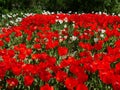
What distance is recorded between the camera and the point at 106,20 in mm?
11422

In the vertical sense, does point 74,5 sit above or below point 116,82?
below

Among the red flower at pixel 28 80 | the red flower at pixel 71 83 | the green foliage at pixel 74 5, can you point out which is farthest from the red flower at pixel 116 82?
the green foliage at pixel 74 5

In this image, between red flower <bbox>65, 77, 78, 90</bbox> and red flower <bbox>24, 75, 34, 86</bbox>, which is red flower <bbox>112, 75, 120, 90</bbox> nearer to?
red flower <bbox>65, 77, 78, 90</bbox>

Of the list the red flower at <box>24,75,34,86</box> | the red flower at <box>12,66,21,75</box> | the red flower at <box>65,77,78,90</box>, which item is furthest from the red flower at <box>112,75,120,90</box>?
the red flower at <box>12,66,21,75</box>

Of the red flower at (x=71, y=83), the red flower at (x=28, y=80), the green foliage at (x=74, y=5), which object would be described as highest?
the red flower at (x=71, y=83)

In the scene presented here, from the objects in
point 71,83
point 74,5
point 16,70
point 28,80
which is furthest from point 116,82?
point 74,5

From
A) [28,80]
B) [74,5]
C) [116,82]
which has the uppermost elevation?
[116,82]

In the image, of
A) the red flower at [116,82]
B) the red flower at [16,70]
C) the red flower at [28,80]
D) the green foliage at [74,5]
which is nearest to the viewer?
the red flower at [116,82]

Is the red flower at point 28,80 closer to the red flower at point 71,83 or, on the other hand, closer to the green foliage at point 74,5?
the red flower at point 71,83

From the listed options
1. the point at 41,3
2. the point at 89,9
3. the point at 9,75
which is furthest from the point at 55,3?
the point at 9,75

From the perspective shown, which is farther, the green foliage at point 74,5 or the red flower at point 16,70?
the green foliage at point 74,5

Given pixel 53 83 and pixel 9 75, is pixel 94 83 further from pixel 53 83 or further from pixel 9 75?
pixel 9 75

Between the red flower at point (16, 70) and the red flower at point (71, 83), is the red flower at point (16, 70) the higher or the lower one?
the lower one

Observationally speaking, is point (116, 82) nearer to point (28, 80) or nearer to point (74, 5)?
point (28, 80)
